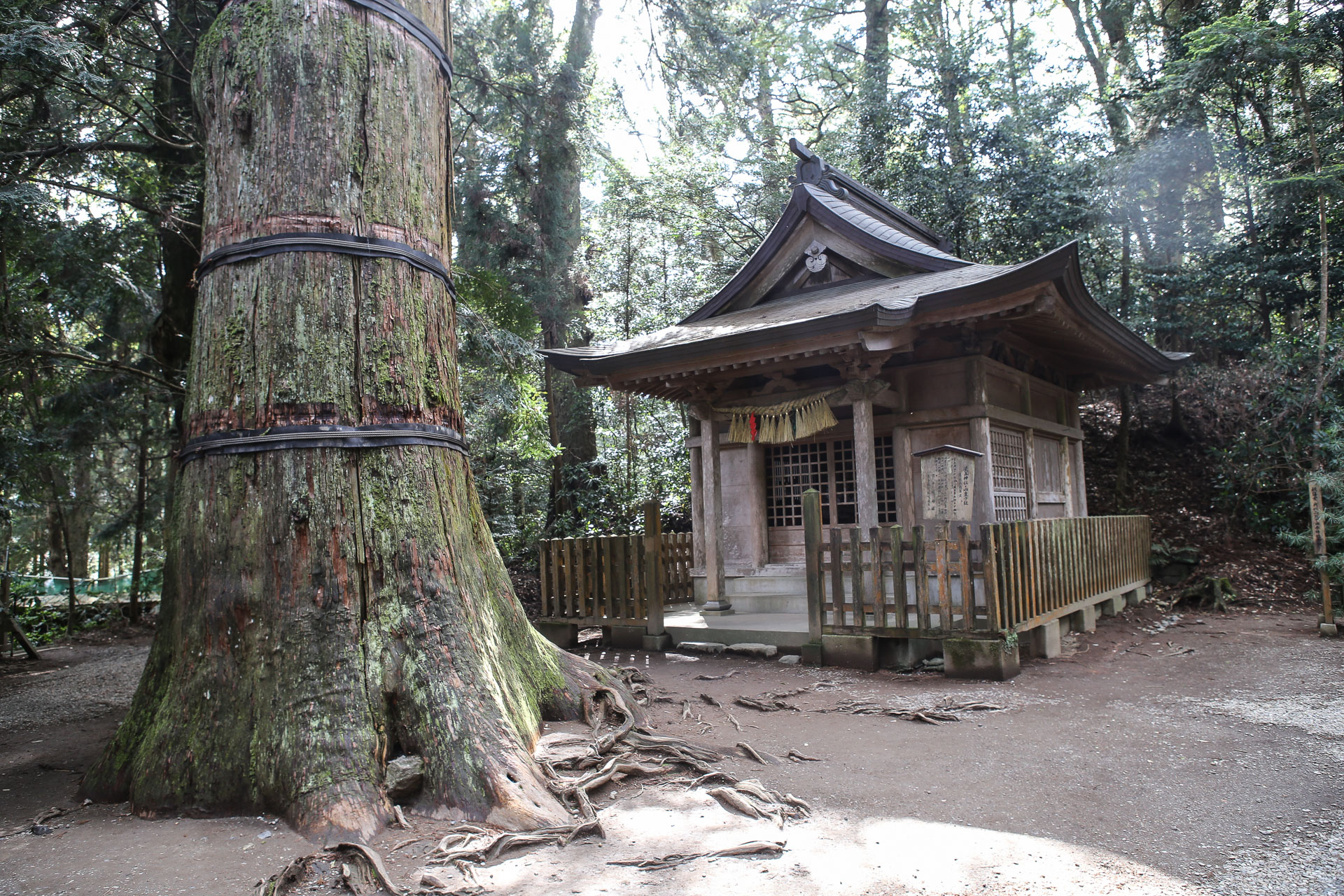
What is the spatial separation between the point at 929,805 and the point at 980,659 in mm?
3122

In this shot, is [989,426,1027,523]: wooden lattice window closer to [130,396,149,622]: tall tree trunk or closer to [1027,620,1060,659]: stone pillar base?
[1027,620,1060,659]: stone pillar base

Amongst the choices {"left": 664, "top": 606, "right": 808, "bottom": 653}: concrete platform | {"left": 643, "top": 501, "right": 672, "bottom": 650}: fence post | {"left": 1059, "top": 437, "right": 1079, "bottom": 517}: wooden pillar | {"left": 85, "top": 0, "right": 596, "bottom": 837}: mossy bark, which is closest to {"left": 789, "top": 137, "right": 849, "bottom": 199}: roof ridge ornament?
{"left": 1059, "top": 437, "right": 1079, "bottom": 517}: wooden pillar

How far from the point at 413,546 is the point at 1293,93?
17.3 m

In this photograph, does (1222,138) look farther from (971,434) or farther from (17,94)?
(17,94)

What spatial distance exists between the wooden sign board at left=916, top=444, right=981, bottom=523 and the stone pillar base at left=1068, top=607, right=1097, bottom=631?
3189 millimetres

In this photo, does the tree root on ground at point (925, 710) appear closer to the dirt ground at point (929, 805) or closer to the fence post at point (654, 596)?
the dirt ground at point (929, 805)

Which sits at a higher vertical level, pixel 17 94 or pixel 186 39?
pixel 186 39

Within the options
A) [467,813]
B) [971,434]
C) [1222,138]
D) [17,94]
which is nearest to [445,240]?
[467,813]

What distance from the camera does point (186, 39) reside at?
→ 8.84 meters

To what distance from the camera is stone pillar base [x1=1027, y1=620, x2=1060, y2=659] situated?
294 inches

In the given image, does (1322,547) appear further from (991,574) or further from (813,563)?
(813,563)

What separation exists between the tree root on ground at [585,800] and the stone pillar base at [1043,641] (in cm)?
453

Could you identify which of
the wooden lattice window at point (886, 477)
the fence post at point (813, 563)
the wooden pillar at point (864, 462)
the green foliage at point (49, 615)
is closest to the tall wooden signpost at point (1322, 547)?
the wooden lattice window at point (886, 477)

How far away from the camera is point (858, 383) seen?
8.71 metres
